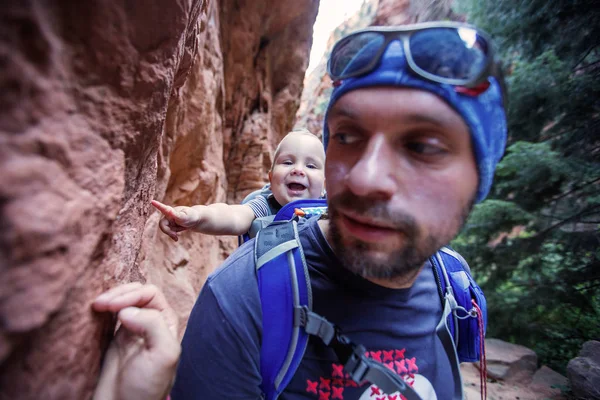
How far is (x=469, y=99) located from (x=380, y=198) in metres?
0.40

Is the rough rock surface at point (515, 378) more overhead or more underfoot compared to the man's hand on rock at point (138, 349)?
more underfoot

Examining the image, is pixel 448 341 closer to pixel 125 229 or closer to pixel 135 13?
pixel 125 229

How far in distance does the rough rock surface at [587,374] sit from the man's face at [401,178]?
4.47m

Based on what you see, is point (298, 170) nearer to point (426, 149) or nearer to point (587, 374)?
point (426, 149)

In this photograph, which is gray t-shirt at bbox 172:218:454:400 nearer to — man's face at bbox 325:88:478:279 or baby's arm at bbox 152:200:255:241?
man's face at bbox 325:88:478:279

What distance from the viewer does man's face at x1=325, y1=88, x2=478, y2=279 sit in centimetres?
78

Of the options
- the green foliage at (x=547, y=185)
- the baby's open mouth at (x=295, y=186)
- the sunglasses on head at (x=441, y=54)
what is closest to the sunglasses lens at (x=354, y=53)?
the sunglasses on head at (x=441, y=54)

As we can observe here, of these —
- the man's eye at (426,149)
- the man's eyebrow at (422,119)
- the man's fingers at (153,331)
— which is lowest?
the man's fingers at (153,331)

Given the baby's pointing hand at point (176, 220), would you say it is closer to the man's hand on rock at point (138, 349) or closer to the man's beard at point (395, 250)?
the man's hand on rock at point (138, 349)

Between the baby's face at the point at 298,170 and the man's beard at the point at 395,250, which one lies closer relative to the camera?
the man's beard at the point at 395,250

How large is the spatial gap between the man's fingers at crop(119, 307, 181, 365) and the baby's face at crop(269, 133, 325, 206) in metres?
1.49

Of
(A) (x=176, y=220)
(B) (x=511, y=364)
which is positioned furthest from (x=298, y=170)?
(B) (x=511, y=364)

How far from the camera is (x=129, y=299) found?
60 cm

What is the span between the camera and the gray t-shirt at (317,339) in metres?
0.84
